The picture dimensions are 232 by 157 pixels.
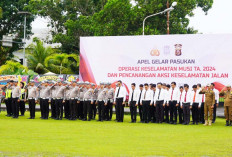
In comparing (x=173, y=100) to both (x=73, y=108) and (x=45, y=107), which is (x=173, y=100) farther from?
(x=45, y=107)

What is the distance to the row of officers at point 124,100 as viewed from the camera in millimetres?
21203

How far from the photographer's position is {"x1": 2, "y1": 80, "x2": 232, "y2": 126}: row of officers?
2120 cm

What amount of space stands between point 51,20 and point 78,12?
9.58 feet

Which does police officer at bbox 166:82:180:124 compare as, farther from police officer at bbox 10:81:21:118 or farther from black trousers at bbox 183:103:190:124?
police officer at bbox 10:81:21:118

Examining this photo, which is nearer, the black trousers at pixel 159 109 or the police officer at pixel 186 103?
the police officer at pixel 186 103

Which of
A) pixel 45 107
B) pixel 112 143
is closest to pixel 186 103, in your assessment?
pixel 45 107

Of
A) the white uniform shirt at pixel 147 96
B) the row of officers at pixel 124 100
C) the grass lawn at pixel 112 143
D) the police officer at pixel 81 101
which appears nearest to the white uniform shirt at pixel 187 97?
the row of officers at pixel 124 100

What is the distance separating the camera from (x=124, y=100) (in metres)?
22.7

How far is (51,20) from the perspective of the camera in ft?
178

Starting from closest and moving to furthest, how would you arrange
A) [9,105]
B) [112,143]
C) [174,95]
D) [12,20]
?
[112,143] → [174,95] → [9,105] → [12,20]

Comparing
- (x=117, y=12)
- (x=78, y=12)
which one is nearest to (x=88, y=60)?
(x=117, y=12)

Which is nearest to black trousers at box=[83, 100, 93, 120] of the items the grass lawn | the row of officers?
the row of officers

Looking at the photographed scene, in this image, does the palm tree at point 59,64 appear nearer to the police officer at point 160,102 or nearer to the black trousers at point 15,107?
the black trousers at point 15,107

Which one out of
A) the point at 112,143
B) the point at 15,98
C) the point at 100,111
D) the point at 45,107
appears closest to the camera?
the point at 112,143
